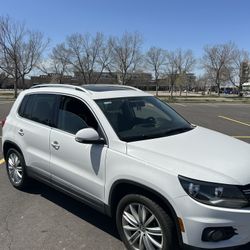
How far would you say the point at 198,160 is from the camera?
10.9ft

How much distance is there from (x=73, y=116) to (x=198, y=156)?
5.76 ft

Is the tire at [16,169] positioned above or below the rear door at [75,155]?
below

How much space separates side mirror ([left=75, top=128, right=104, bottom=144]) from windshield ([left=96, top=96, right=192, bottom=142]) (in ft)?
0.77

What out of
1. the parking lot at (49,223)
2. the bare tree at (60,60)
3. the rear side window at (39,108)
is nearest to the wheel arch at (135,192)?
the parking lot at (49,223)

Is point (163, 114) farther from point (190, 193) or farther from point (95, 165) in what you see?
point (190, 193)

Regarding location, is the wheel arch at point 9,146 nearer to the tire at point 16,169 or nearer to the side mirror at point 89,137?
the tire at point 16,169

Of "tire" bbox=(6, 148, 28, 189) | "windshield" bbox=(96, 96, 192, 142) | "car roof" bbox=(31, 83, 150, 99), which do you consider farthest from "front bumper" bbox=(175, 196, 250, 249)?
"tire" bbox=(6, 148, 28, 189)

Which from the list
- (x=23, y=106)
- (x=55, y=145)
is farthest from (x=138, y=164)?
(x=23, y=106)

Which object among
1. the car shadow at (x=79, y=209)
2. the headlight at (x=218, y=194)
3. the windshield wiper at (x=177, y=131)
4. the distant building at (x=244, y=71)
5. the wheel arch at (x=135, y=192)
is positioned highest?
the distant building at (x=244, y=71)

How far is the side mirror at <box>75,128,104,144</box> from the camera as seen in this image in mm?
3826

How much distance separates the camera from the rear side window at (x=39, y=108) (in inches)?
193

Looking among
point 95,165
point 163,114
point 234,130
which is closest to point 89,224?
point 95,165

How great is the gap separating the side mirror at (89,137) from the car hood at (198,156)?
38 centimetres

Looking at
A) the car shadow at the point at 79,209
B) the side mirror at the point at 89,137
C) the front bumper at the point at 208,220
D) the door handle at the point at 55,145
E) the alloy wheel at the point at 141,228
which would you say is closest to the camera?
the front bumper at the point at 208,220
